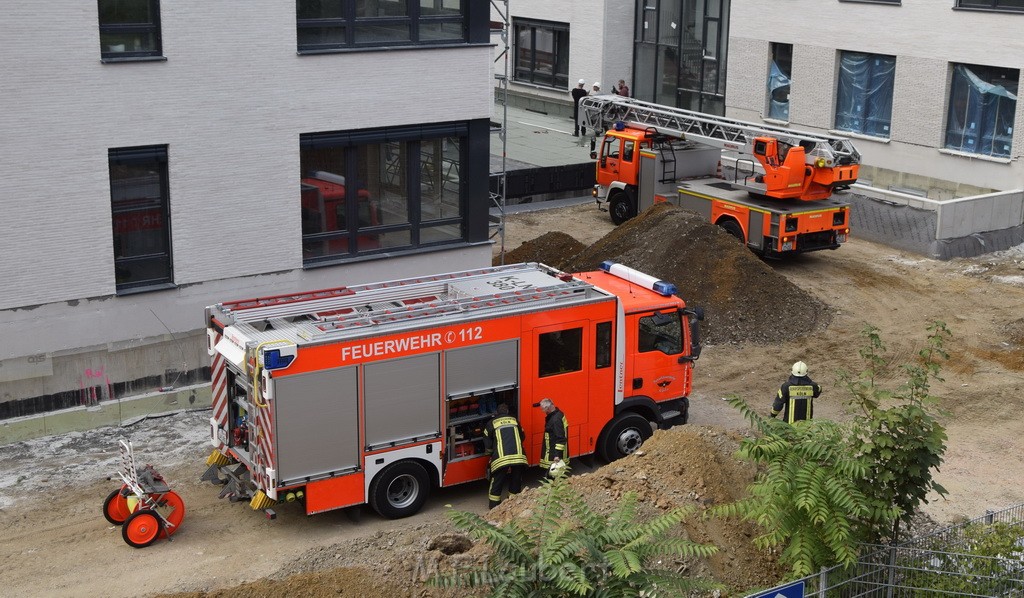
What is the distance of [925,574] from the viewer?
1155 centimetres

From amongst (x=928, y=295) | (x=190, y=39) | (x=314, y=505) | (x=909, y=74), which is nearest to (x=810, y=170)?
(x=928, y=295)

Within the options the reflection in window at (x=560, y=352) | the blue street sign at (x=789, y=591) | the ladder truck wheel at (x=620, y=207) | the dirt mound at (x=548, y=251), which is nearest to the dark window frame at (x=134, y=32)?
the reflection in window at (x=560, y=352)

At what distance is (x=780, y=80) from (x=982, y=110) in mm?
7648

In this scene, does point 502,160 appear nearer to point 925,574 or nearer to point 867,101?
point 867,101

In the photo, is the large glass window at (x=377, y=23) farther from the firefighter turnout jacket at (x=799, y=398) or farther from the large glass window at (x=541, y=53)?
the large glass window at (x=541, y=53)

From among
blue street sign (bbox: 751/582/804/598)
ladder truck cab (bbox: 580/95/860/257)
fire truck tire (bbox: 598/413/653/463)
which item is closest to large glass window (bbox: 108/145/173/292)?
fire truck tire (bbox: 598/413/653/463)

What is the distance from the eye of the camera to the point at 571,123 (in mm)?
45156

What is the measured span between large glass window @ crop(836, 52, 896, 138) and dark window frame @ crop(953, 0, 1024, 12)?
2649 millimetres

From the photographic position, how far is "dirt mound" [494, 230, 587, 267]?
26.5 meters

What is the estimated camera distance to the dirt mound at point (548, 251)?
2652 cm

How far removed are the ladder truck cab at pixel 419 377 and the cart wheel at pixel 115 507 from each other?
1.24 meters

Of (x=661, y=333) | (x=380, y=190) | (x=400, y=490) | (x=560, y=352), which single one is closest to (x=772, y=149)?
(x=380, y=190)

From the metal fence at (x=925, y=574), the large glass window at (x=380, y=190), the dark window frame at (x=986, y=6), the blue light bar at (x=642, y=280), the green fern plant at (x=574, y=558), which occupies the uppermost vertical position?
the dark window frame at (x=986, y=6)

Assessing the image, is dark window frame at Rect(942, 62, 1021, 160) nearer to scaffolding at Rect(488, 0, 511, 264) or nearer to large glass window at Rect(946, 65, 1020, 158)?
large glass window at Rect(946, 65, 1020, 158)
